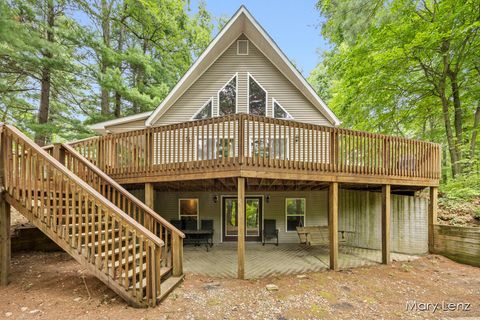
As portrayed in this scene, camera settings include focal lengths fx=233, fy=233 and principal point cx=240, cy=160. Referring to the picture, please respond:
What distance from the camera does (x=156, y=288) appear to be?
13.1 ft

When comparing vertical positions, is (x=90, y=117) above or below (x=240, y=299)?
above

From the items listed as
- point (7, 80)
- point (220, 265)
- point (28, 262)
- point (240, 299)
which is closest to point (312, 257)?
point (220, 265)

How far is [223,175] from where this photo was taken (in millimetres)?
5664

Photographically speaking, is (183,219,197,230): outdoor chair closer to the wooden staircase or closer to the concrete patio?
the concrete patio

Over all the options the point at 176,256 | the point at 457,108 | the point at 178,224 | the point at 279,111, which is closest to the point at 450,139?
the point at 457,108

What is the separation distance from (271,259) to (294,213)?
332 cm

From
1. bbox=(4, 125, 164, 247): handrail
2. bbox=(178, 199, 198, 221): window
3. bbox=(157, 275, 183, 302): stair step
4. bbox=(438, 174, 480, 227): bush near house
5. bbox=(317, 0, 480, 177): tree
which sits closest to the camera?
bbox=(4, 125, 164, 247): handrail

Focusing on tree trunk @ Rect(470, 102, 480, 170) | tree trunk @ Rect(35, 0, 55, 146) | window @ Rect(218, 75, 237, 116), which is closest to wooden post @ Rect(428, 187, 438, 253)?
tree trunk @ Rect(470, 102, 480, 170)

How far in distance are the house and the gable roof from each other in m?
0.05

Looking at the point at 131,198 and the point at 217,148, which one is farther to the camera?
the point at 217,148

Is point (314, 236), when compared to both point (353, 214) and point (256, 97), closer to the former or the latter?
point (353, 214)

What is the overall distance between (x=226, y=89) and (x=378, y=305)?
26.9 feet

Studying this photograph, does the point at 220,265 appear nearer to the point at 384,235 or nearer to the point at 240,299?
the point at 240,299

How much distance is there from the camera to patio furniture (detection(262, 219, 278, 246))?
31.2 ft
